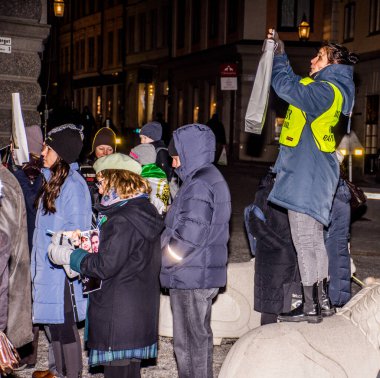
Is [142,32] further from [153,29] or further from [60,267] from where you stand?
[60,267]

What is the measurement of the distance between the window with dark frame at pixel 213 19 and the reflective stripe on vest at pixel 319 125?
116ft

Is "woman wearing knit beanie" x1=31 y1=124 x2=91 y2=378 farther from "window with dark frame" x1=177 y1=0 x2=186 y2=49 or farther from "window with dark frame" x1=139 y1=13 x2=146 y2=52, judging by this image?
"window with dark frame" x1=139 y1=13 x2=146 y2=52

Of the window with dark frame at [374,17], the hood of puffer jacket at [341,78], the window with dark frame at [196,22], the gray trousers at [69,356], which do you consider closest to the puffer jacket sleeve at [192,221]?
the gray trousers at [69,356]

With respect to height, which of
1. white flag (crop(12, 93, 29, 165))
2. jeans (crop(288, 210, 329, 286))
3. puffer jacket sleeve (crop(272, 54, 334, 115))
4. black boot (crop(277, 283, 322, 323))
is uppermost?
puffer jacket sleeve (crop(272, 54, 334, 115))

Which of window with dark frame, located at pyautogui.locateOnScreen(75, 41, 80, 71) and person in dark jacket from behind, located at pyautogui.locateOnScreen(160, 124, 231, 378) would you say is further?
window with dark frame, located at pyautogui.locateOnScreen(75, 41, 80, 71)

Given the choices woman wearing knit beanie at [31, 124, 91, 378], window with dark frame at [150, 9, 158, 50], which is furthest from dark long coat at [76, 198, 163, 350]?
window with dark frame at [150, 9, 158, 50]

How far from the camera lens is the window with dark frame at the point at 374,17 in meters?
29.8

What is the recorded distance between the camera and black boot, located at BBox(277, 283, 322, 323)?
5.63 meters

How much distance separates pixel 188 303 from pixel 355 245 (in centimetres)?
789

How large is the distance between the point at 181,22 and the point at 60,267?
42128 mm

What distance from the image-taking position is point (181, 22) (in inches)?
1839

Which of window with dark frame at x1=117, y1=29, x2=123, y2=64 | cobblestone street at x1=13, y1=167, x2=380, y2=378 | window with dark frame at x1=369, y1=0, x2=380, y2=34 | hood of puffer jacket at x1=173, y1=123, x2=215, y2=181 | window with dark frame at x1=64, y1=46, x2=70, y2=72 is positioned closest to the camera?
hood of puffer jacket at x1=173, y1=123, x2=215, y2=181

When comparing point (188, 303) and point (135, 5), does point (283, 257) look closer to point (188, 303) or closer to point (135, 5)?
point (188, 303)

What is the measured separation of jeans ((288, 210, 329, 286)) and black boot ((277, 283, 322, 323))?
6 centimetres
